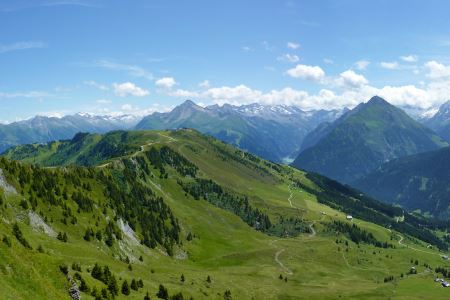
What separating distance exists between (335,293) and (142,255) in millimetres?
77789

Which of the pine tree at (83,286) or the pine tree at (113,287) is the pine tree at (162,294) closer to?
the pine tree at (113,287)

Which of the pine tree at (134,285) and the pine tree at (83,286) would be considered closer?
the pine tree at (83,286)

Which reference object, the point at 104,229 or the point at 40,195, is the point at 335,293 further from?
the point at 40,195

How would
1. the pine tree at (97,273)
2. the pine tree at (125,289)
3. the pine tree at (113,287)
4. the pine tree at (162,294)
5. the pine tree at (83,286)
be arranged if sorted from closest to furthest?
the pine tree at (83,286) → the pine tree at (113,287) → the pine tree at (97,273) → the pine tree at (125,289) → the pine tree at (162,294)

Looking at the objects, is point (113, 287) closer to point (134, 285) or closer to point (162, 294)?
point (134, 285)

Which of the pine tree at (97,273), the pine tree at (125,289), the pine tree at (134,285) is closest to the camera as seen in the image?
the pine tree at (97,273)

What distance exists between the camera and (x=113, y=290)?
3784 inches

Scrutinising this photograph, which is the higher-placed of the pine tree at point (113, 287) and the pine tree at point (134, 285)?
the pine tree at point (113, 287)

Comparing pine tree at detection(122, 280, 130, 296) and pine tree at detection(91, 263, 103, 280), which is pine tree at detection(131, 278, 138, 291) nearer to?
pine tree at detection(122, 280, 130, 296)

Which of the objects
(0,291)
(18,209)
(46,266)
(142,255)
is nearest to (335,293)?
(142,255)

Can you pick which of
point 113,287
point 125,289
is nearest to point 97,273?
point 113,287

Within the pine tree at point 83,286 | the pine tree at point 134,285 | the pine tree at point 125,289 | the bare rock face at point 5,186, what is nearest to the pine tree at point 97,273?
the pine tree at point 125,289

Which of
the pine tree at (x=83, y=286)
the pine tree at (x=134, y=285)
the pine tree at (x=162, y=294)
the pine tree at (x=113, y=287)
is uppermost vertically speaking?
the pine tree at (x=83, y=286)

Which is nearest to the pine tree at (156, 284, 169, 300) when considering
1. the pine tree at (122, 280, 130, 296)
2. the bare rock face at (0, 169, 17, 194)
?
the pine tree at (122, 280, 130, 296)
